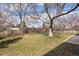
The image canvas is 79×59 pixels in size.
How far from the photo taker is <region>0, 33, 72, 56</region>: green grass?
348 cm

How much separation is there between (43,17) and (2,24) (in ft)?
1.32

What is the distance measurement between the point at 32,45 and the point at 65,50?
32 cm

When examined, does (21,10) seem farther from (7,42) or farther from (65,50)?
(65,50)

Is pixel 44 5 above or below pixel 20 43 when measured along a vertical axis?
above

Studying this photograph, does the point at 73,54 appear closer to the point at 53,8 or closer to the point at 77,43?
the point at 77,43

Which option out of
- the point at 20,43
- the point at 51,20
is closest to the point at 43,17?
the point at 51,20

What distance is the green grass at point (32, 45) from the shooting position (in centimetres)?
348

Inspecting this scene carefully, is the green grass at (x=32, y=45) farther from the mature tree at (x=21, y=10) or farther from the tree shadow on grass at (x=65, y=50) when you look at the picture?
the mature tree at (x=21, y=10)

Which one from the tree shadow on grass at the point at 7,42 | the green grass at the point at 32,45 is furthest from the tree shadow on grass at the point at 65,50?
the tree shadow on grass at the point at 7,42

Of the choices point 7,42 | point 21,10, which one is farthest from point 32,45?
point 21,10

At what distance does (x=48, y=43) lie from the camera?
3.50 metres

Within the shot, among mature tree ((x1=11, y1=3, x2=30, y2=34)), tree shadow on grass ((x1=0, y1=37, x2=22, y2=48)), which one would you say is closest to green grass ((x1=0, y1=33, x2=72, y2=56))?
tree shadow on grass ((x1=0, y1=37, x2=22, y2=48))

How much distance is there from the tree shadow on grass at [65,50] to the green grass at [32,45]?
35 mm

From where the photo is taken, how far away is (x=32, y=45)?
3.49 meters
